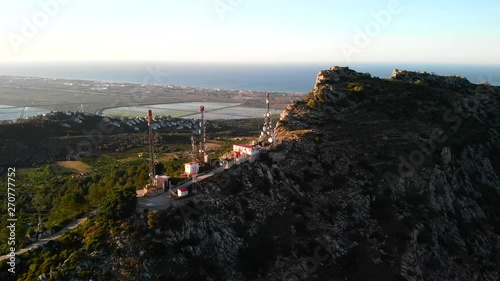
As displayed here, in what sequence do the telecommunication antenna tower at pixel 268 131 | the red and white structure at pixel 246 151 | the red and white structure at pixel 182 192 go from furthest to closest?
1. the telecommunication antenna tower at pixel 268 131
2. the red and white structure at pixel 246 151
3. the red and white structure at pixel 182 192

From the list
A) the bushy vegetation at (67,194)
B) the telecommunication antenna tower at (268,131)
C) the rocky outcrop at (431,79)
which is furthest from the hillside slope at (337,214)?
the rocky outcrop at (431,79)

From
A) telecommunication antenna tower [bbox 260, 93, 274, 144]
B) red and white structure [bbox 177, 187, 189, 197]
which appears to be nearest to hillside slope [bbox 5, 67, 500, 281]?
red and white structure [bbox 177, 187, 189, 197]

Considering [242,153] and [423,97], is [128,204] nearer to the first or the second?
[242,153]

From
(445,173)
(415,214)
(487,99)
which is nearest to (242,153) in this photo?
(415,214)

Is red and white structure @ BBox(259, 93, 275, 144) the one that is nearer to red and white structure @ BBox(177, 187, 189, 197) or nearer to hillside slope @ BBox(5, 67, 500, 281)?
hillside slope @ BBox(5, 67, 500, 281)

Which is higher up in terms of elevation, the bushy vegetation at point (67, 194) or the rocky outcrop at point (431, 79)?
the rocky outcrop at point (431, 79)

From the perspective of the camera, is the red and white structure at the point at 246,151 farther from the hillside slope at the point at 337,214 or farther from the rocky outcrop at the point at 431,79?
the rocky outcrop at the point at 431,79

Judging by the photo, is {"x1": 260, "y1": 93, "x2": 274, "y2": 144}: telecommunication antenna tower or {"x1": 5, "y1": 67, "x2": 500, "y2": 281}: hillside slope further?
{"x1": 260, "y1": 93, "x2": 274, "y2": 144}: telecommunication antenna tower

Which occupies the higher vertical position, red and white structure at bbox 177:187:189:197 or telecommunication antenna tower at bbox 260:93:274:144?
telecommunication antenna tower at bbox 260:93:274:144

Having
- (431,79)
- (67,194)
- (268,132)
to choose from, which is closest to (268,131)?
(268,132)

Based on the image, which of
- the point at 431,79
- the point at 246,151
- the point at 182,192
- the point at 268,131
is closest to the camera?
the point at 182,192

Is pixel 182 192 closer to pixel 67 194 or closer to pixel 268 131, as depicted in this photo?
pixel 67 194
